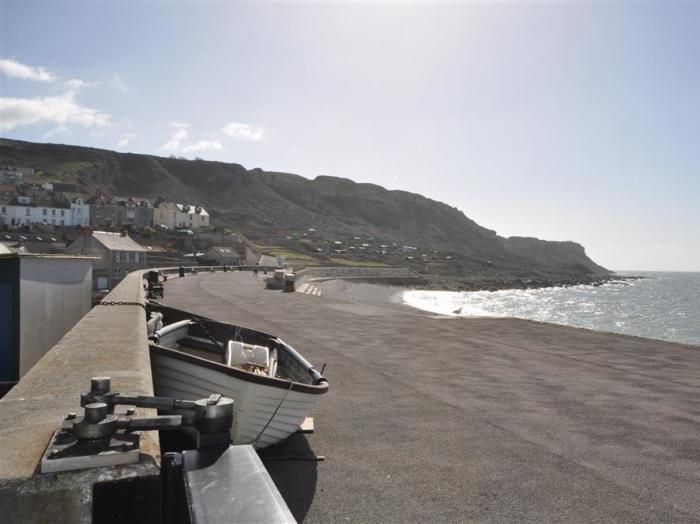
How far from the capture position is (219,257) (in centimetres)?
9094

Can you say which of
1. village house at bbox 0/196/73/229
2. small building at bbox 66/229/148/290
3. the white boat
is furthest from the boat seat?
village house at bbox 0/196/73/229

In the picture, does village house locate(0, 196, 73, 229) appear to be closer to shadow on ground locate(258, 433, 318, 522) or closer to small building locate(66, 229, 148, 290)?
small building locate(66, 229, 148, 290)

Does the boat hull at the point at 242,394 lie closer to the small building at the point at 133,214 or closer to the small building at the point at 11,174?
the small building at the point at 133,214

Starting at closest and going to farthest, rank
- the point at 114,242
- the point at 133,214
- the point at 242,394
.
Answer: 1. the point at 242,394
2. the point at 114,242
3. the point at 133,214

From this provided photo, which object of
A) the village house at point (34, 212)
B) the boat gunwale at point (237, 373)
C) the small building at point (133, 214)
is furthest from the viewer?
the small building at point (133, 214)

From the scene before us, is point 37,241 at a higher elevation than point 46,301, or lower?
higher

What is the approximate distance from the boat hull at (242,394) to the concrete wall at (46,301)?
3172 millimetres

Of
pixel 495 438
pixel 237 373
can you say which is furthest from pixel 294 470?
pixel 495 438

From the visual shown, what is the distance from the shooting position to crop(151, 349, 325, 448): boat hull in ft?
21.5

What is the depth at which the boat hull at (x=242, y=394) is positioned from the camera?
6.55 metres

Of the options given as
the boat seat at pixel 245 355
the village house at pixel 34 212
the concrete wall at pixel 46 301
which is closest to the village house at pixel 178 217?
the village house at pixel 34 212

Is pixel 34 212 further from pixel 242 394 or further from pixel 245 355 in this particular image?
pixel 242 394

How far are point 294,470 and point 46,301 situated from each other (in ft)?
19.8

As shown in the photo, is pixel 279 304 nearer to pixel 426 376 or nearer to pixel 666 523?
pixel 426 376
